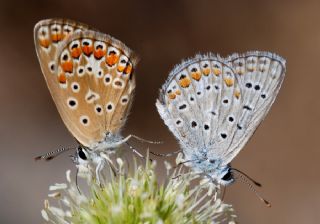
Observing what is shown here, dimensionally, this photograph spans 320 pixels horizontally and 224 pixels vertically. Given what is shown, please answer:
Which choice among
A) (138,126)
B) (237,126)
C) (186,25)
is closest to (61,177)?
(138,126)

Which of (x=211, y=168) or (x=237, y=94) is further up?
(x=237, y=94)

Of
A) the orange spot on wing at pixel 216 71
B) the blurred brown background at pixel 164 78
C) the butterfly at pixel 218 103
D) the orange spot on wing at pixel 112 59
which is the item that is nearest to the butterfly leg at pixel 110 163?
the butterfly at pixel 218 103

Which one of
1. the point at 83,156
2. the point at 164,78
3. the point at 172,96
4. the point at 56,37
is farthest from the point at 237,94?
the point at 164,78

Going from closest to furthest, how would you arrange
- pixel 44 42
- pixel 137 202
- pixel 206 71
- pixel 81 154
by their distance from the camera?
pixel 137 202, pixel 44 42, pixel 81 154, pixel 206 71

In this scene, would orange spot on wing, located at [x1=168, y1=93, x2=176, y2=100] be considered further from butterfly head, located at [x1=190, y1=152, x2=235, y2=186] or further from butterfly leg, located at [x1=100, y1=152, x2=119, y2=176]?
butterfly leg, located at [x1=100, y1=152, x2=119, y2=176]

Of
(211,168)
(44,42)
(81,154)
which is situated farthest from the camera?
(211,168)

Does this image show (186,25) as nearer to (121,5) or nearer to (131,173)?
(121,5)

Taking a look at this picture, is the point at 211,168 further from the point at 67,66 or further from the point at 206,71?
the point at 67,66
